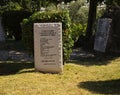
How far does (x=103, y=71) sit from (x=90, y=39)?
7020 millimetres

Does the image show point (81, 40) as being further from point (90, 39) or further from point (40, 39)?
point (40, 39)

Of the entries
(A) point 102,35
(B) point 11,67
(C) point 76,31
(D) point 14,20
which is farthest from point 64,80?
(D) point 14,20

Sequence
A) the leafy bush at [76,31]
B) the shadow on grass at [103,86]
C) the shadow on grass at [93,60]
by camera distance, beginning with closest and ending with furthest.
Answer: the shadow on grass at [103,86] → the shadow on grass at [93,60] → the leafy bush at [76,31]

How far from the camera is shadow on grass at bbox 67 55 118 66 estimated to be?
1357 centimetres

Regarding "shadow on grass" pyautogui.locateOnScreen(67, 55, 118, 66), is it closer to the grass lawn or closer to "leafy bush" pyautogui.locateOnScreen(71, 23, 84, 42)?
the grass lawn

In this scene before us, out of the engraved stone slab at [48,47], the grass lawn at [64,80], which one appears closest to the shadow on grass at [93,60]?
the grass lawn at [64,80]

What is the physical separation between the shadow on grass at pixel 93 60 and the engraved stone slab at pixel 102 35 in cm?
58

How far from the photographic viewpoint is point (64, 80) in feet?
33.0

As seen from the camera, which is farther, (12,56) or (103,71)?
(12,56)

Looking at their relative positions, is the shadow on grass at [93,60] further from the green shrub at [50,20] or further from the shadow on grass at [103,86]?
the shadow on grass at [103,86]

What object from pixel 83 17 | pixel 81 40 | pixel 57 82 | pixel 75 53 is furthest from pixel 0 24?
pixel 83 17

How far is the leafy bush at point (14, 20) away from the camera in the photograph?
21.3 meters

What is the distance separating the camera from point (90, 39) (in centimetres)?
1875

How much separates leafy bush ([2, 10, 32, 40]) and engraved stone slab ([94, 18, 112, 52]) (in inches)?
236
